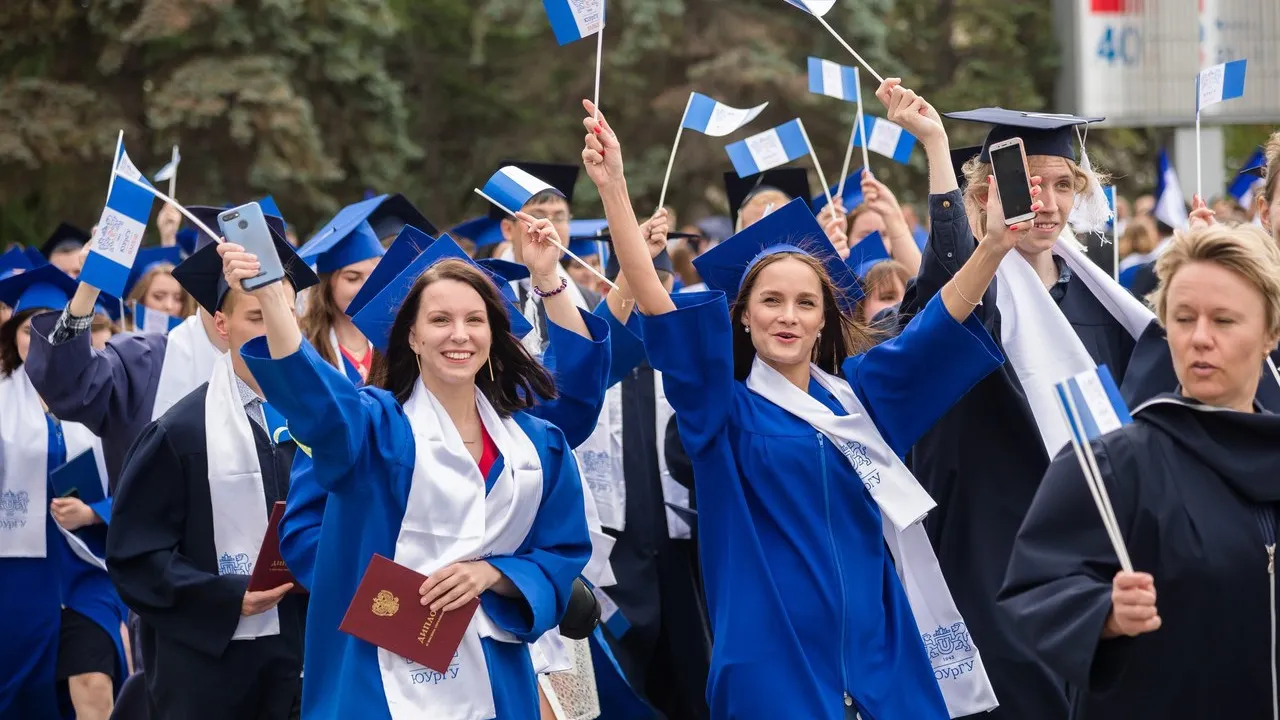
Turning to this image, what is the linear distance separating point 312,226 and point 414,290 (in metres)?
15.3

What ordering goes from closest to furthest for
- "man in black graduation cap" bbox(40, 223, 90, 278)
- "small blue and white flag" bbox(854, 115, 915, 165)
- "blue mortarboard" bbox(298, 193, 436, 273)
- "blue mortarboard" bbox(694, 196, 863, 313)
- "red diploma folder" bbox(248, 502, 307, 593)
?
"blue mortarboard" bbox(694, 196, 863, 313) → "red diploma folder" bbox(248, 502, 307, 593) → "blue mortarboard" bbox(298, 193, 436, 273) → "small blue and white flag" bbox(854, 115, 915, 165) → "man in black graduation cap" bbox(40, 223, 90, 278)

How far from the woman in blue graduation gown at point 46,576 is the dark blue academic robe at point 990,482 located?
14.4 ft

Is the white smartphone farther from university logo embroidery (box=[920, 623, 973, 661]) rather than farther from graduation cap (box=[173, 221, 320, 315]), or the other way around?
graduation cap (box=[173, 221, 320, 315])

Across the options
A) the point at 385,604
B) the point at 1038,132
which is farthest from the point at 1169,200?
the point at 385,604

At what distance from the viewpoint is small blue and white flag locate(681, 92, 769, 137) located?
29.9 ft

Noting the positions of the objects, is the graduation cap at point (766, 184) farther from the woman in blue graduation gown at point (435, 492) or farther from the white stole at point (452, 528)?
the white stole at point (452, 528)

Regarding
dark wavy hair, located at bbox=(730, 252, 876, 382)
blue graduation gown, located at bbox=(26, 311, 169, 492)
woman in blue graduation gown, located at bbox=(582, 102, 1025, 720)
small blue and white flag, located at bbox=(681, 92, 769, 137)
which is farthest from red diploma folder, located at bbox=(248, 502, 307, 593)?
small blue and white flag, located at bbox=(681, 92, 769, 137)

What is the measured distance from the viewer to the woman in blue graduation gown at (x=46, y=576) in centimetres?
873

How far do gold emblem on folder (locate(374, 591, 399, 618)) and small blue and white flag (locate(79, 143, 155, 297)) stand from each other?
3.05 m

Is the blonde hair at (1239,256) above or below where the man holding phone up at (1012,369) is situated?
above

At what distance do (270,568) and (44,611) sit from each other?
9.50 feet

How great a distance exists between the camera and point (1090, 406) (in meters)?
4.02

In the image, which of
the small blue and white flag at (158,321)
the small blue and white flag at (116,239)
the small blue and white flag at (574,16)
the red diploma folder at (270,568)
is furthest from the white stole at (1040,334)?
the small blue and white flag at (158,321)

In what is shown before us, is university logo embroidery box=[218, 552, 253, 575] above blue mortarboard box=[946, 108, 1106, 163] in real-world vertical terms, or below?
below
